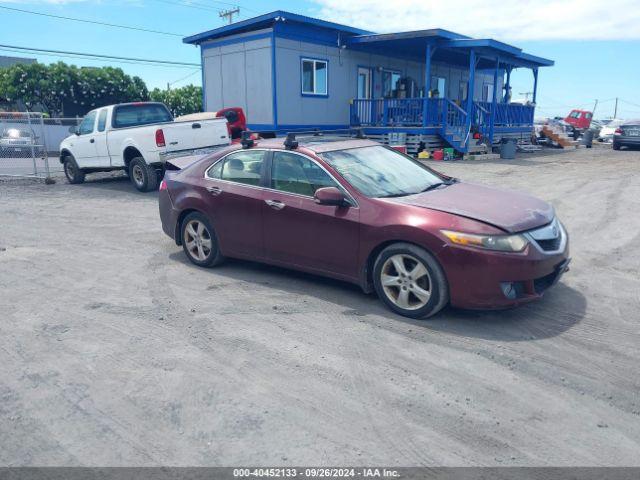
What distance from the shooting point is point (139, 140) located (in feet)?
38.8

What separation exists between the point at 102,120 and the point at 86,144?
982mm

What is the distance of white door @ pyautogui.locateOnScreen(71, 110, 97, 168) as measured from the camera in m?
13.2

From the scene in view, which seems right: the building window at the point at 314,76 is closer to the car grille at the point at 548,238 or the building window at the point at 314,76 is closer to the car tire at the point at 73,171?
the car tire at the point at 73,171

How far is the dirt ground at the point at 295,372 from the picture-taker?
293 centimetres

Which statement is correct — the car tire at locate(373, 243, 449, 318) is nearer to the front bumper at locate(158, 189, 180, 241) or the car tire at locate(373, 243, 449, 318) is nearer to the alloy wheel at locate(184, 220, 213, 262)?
the alloy wheel at locate(184, 220, 213, 262)

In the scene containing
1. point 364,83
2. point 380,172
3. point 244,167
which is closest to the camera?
point 380,172

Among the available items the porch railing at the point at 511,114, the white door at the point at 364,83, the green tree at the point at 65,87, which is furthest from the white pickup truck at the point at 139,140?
the green tree at the point at 65,87

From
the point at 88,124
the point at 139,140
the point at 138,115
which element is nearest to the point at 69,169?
the point at 88,124

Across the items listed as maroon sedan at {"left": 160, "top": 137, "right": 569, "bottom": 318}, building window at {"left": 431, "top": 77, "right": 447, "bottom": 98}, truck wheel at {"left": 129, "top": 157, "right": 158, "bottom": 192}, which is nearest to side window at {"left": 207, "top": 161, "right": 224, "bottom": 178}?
maroon sedan at {"left": 160, "top": 137, "right": 569, "bottom": 318}

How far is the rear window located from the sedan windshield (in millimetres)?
8564

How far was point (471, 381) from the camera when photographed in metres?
3.61

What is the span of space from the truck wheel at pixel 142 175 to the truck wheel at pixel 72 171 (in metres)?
2.67

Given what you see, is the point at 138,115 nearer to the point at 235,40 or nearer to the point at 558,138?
the point at 235,40

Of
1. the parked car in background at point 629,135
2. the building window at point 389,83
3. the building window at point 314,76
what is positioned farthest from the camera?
the parked car in background at point 629,135
